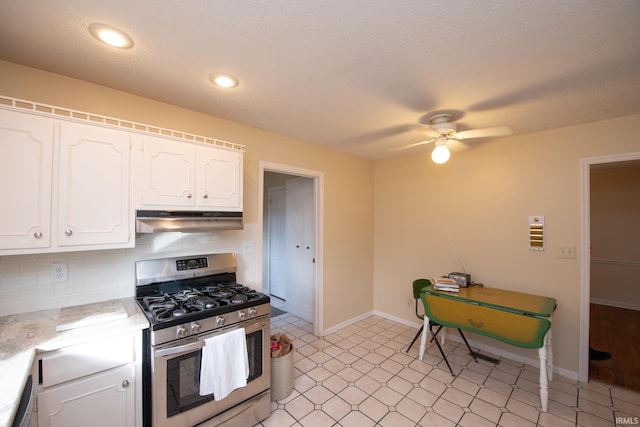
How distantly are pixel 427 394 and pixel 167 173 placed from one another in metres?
2.77

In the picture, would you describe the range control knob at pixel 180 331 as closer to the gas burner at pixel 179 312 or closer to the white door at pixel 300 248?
the gas burner at pixel 179 312

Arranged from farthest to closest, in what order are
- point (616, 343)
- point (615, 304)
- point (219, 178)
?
point (615, 304) → point (616, 343) → point (219, 178)

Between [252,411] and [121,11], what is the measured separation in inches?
96.8

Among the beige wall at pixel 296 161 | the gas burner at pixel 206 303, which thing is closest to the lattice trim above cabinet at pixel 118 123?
the beige wall at pixel 296 161

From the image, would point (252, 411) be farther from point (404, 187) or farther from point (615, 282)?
point (615, 282)

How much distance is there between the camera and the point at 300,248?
3979mm

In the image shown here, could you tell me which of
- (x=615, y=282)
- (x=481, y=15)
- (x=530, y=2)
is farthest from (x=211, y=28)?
(x=615, y=282)

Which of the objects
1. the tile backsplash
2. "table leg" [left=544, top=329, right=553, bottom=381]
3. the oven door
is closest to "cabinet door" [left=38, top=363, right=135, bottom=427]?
the oven door

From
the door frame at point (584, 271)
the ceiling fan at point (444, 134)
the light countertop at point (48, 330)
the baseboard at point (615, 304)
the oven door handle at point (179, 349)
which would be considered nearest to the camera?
the light countertop at point (48, 330)

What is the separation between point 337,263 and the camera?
11.8 feet

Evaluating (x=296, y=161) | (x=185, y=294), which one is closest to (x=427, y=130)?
(x=296, y=161)

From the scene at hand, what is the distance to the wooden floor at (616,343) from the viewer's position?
8.22 ft

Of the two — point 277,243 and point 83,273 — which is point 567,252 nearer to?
point 277,243

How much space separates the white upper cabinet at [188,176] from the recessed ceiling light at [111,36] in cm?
55
